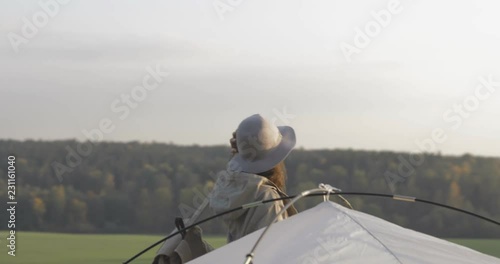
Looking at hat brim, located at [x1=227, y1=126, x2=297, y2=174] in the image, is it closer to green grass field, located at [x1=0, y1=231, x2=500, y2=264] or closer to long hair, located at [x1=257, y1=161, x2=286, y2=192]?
long hair, located at [x1=257, y1=161, x2=286, y2=192]

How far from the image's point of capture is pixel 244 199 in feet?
11.3

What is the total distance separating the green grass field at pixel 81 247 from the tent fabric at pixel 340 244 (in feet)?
34.6

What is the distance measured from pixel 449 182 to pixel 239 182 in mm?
11992

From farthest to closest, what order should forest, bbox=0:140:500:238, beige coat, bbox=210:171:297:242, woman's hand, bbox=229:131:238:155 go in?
forest, bbox=0:140:500:238 → woman's hand, bbox=229:131:238:155 → beige coat, bbox=210:171:297:242

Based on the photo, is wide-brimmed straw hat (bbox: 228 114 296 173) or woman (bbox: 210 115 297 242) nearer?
woman (bbox: 210 115 297 242)

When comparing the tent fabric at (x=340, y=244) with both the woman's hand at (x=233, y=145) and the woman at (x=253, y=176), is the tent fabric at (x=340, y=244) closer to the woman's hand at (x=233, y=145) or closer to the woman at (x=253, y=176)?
the woman at (x=253, y=176)

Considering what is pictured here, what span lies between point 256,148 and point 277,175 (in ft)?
0.47

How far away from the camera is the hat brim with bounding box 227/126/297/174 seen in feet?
11.8

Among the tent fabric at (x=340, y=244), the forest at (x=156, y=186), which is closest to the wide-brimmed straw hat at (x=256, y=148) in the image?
the tent fabric at (x=340, y=244)

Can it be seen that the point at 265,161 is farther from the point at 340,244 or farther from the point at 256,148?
the point at 340,244

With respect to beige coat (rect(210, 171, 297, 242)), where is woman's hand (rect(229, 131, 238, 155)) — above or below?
above

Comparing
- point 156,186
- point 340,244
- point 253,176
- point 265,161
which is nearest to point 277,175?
point 265,161

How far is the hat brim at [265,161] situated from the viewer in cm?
359

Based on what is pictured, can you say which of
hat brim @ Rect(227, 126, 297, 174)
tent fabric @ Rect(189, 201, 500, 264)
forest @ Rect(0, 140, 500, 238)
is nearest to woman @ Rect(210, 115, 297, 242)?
hat brim @ Rect(227, 126, 297, 174)
